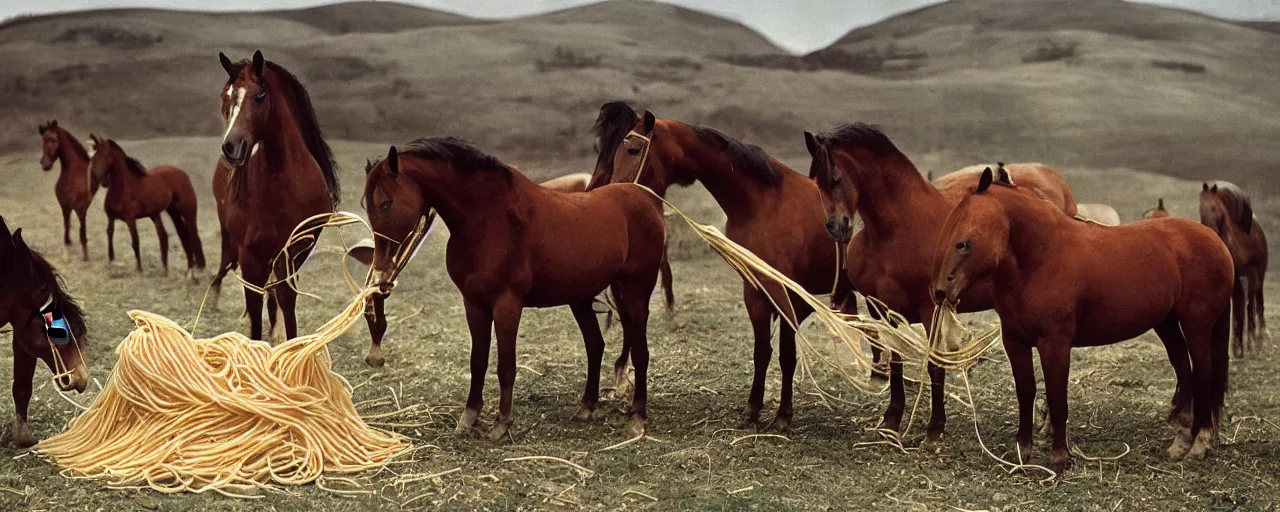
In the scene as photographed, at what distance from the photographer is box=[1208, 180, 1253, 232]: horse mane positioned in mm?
6867

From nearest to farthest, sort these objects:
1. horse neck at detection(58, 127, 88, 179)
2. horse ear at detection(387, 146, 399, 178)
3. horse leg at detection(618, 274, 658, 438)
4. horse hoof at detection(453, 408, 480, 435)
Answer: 1. horse ear at detection(387, 146, 399, 178)
2. horse hoof at detection(453, 408, 480, 435)
3. horse leg at detection(618, 274, 658, 438)
4. horse neck at detection(58, 127, 88, 179)

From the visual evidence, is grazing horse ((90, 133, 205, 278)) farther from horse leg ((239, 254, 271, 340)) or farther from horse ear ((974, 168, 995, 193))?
horse ear ((974, 168, 995, 193))

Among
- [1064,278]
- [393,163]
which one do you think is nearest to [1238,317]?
[1064,278]

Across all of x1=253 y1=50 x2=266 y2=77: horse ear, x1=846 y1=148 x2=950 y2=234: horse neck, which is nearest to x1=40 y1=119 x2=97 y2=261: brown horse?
x1=253 y1=50 x2=266 y2=77: horse ear

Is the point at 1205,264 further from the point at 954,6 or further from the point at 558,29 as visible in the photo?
the point at 558,29

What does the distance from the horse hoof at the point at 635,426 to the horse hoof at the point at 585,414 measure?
1.01 feet

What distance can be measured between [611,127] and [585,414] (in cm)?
151

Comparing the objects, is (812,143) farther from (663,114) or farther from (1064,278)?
(663,114)

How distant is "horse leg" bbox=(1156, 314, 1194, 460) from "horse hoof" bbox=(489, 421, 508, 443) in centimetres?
297

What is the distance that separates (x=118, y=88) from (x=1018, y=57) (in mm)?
12221

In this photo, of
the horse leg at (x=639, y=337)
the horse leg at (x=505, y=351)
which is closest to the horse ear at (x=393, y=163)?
the horse leg at (x=505, y=351)

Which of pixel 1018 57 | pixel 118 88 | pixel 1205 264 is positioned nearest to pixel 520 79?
pixel 118 88

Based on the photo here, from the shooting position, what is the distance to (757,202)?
5371mm

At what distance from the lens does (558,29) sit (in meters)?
15.7
